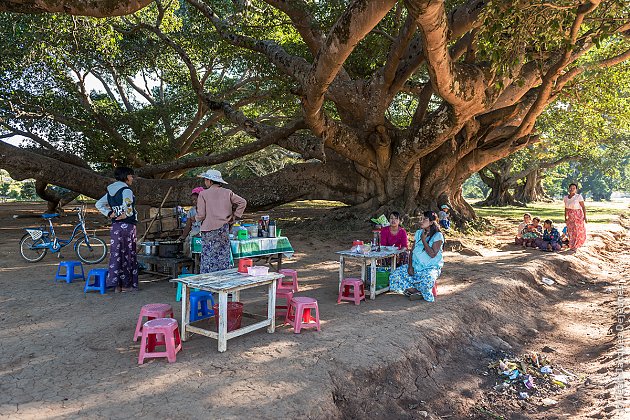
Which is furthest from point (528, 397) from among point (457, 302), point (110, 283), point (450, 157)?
point (450, 157)

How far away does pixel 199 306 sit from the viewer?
562 centimetres

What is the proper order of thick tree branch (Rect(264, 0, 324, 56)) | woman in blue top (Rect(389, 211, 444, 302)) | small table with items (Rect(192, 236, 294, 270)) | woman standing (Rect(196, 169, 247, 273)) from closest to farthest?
woman standing (Rect(196, 169, 247, 273)), woman in blue top (Rect(389, 211, 444, 302)), small table with items (Rect(192, 236, 294, 270)), thick tree branch (Rect(264, 0, 324, 56))

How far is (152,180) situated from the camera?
15039 millimetres

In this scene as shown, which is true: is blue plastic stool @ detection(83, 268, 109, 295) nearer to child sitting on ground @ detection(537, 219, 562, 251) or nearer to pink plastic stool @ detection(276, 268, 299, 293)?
pink plastic stool @ detection(276, 268, 299, 293)

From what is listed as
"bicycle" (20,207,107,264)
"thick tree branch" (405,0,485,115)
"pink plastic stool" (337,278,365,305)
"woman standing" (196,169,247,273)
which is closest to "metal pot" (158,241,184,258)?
"woman standing" (196,169,247,273)

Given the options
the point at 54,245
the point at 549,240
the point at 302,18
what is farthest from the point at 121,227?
the point at 549,240

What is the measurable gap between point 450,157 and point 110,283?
10.5 meters

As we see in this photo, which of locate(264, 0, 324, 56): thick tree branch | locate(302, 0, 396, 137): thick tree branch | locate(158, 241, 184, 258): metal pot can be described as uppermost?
locate(264, 0, 324, 56): thick tree branch

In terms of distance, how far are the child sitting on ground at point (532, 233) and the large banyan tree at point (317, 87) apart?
2706 millimetres

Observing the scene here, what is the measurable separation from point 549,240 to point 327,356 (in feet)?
30.3

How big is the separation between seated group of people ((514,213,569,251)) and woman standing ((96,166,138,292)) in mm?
9708

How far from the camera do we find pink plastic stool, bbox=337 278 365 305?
6341 mm

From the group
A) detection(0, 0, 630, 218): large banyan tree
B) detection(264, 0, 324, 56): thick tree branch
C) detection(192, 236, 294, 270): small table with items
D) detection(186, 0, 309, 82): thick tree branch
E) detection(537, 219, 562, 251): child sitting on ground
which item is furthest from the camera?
detection(537, 219, 562, 251): child sitting on ground

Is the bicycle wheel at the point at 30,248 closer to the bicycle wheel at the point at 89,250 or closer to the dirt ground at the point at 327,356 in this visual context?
the bicycle wheel at the point at 89,250
